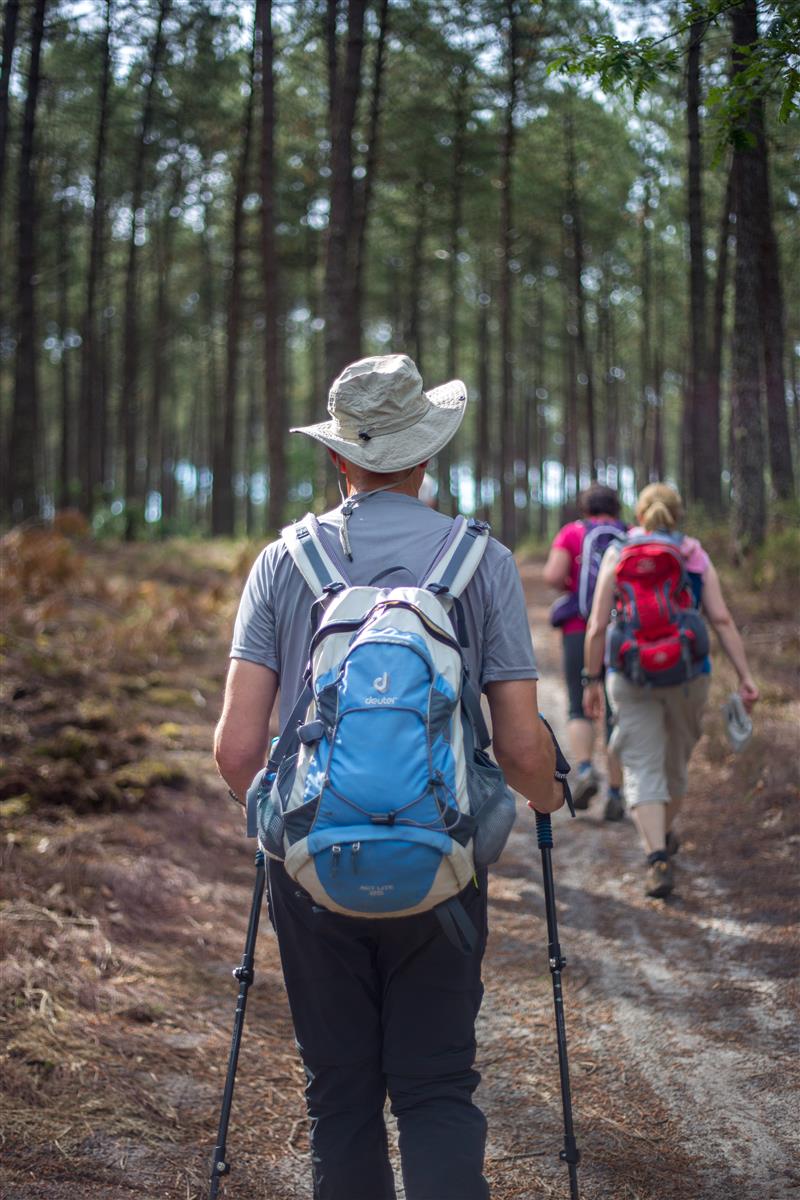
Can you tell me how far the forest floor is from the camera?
12.0ft

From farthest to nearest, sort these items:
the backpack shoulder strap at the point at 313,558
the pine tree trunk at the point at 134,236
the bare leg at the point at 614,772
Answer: the pine tree trunk at the point at 134,236
the bare leg at the point at 614,772
the backpack shoulder strap at the point at 313,558

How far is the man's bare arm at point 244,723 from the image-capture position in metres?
2.77

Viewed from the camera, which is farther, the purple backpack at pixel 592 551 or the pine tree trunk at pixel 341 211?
the pine tree trunk at pixel 341 211

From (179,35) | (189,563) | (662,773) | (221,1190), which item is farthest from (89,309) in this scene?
(221,1190)

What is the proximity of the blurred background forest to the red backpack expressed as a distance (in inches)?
77.9

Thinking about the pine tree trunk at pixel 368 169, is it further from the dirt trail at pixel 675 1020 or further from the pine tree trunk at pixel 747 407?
the dirt trail at pixel 675 1020

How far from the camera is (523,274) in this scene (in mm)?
33125

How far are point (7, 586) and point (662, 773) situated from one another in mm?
6968

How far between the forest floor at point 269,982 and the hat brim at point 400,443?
235 centimetres

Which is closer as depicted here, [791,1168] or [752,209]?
[791,1168]

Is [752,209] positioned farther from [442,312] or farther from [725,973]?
[442,312]

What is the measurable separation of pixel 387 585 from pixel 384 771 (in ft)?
1.66

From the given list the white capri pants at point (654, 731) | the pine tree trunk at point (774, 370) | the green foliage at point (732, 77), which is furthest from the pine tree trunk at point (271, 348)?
the green foliage at point (732, 77)

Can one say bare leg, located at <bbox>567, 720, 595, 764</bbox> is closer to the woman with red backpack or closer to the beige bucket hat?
the woman with red backpack
